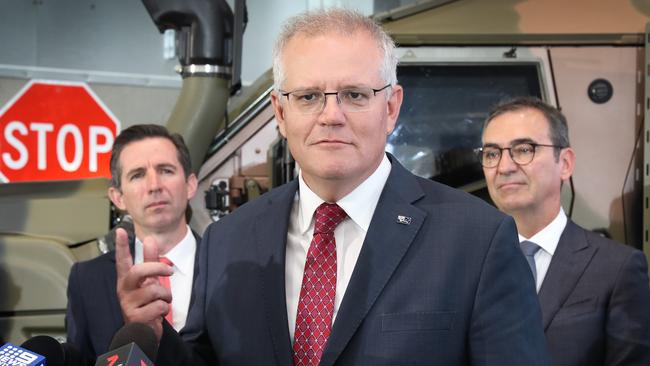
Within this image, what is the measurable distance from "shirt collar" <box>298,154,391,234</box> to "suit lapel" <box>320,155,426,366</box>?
2cm

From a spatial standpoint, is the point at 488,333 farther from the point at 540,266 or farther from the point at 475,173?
the point at 475,173

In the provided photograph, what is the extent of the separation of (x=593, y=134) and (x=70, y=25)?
3031mm

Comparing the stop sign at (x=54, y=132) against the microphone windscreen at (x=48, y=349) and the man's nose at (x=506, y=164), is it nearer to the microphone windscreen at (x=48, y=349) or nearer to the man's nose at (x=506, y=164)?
the man's nose at (x=506, y=164)

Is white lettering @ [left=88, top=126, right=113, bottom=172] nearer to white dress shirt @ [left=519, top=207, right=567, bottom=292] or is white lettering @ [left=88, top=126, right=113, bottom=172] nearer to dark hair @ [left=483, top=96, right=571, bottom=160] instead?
dark hair @ [left=483, top=96, right=571, bottom=160]

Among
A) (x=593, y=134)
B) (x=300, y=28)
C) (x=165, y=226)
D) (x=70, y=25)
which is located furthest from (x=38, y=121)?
(x=300, y=28)

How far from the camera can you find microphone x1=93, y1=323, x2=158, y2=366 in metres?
1.08

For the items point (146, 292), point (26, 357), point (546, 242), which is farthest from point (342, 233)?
point (546, 242)

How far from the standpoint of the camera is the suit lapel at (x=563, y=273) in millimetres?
1986

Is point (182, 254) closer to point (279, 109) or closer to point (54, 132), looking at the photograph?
point (279, 109)

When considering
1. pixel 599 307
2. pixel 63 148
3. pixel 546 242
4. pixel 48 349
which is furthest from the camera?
pixel 63 148

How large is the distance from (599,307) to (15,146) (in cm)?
358

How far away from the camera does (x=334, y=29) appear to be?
1.33 m

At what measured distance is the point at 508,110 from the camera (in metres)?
2.33

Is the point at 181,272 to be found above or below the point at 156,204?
below
